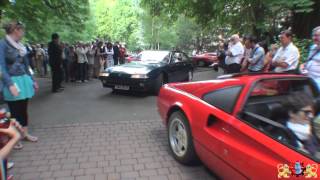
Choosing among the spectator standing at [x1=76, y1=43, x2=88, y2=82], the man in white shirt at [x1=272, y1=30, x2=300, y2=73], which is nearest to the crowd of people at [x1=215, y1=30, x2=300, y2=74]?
the man in white shirt at [x1=272, y1=30, x2=300, y2=73]

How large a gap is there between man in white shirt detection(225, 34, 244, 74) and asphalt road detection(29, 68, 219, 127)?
2.31 meters

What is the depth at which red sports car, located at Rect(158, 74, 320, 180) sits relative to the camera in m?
2.81

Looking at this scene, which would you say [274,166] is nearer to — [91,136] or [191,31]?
[91,136]

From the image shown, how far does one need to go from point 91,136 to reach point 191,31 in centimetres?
3795

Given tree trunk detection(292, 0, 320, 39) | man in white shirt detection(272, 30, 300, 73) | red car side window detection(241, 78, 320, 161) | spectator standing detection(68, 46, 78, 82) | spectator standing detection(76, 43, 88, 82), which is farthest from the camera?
spectator standing detection(68, 46, 78, 82)

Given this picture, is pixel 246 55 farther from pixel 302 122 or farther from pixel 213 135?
pixel 302 122

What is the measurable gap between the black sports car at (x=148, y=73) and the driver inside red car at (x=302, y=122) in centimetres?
647

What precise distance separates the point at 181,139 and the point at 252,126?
1.56 m

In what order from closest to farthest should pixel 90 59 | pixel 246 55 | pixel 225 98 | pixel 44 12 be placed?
pixel 225 98, pixel 246 55, pixel 44 12, pixel 90 59

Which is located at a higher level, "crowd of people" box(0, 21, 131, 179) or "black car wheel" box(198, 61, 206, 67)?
"crowd of people" box(0, 21, 131, 179)

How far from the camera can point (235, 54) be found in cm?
880

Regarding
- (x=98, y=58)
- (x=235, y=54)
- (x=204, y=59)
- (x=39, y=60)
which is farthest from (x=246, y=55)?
(x=204, y=59)

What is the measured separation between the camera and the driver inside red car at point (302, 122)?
Answer: 2857mm

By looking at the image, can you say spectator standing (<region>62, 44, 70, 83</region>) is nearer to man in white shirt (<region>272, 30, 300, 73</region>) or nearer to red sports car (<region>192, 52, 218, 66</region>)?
man in white shirt (<region>272, 30, 300, 73</region>)
